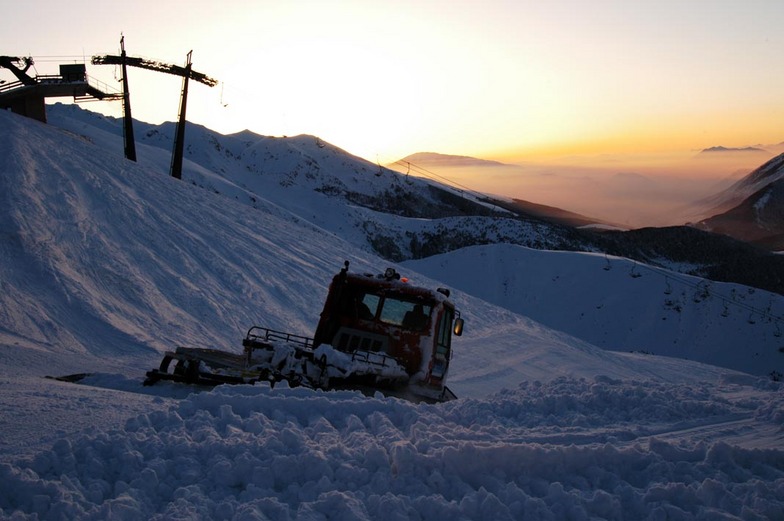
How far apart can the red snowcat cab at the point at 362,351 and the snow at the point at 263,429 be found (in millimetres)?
654

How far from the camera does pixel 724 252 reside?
52625 mm

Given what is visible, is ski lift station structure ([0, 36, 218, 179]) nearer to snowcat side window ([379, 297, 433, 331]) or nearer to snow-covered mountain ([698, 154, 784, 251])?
snowcat side window ([379, 297, 433, 331])

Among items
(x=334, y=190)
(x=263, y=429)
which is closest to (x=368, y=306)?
(x=263, y=429)

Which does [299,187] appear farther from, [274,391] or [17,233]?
[274,391]

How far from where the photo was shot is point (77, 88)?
33125 mm

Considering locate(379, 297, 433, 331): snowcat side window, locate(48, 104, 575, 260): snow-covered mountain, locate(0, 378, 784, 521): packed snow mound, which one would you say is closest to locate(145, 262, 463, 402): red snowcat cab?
locate(379, 297, 433, 331): snowcat side window

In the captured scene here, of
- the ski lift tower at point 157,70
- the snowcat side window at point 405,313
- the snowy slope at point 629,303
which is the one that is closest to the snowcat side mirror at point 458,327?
the snowcat side window at point 405,313

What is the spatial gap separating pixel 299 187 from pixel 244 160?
43.0ft

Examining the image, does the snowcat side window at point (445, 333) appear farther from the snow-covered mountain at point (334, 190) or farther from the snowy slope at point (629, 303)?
the snow-covered mountain at point (334, 190)

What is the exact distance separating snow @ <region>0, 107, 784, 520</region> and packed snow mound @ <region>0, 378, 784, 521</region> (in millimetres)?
18

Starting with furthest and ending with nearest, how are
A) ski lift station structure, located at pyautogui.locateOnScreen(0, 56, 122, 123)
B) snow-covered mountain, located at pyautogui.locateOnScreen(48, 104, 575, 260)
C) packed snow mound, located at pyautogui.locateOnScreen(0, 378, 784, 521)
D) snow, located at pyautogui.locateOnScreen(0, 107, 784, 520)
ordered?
snow-covered mountain, located at pyautogui.locateOnScreen(48, 104, 575, 260), ski lift station structure, located at pyautogui.locateOnScreen(0, 56, 122, 123), snow, located at pyautogui.locateOnScreen(0, 107, 784, 520), packed snow mound, located at pyautogui.locateOnScreen(0, 378, 784, 521)

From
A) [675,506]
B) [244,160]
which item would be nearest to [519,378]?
[675,506]

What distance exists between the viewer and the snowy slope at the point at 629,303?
31.0 metres

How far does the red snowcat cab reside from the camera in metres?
9.96
